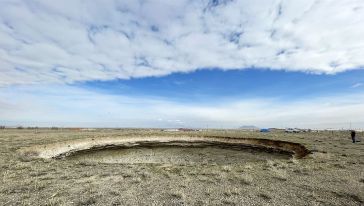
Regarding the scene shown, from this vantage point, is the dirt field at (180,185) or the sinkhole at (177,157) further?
the sinkhole at (177,157)

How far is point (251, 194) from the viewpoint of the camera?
581 inches

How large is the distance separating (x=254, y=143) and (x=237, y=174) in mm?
41938

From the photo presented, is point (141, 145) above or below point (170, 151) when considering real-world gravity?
above

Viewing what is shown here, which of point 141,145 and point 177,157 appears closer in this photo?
point 177,157

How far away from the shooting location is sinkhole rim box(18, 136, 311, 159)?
37603 millimetres

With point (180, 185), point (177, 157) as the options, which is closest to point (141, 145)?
point (177, 157)

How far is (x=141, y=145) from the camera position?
190ft

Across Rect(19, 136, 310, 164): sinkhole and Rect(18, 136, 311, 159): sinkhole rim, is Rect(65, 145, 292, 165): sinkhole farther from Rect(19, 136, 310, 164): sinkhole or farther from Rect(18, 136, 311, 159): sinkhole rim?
Rect(18, 136, 311, 159): sinkhole rim

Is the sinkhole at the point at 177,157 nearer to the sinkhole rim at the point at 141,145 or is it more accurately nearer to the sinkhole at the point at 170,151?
the sinkhole at the point at 170,151

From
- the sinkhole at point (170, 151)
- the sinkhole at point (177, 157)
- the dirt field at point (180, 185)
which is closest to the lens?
the dirt field at point (180, 185)

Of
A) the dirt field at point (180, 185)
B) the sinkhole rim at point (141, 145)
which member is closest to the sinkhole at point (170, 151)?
the sinkhole rim at point (141, 145)

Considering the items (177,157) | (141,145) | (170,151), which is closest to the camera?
(177,157)

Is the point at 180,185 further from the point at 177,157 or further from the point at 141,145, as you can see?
the point at 141,145

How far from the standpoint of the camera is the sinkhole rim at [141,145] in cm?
3760
